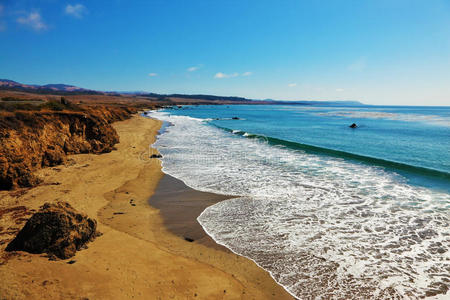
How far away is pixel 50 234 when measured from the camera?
19.0ft

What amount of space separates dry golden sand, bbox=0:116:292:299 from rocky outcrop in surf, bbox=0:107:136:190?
125 centimetres

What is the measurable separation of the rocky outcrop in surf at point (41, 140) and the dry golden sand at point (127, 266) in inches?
49.3

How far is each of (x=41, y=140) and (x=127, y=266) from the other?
1176 centimetres

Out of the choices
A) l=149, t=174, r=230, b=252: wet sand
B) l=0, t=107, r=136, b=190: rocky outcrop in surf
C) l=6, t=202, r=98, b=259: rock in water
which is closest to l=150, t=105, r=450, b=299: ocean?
l=149, t=174, r=230, b=252: wet sand

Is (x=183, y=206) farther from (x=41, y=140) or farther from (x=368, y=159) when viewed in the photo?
(x=368, y=159)

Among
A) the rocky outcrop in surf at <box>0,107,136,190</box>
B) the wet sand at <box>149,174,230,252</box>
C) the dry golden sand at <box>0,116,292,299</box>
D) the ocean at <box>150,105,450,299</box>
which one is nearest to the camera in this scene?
the dry golden sand at <box>0,116,292,299</box>

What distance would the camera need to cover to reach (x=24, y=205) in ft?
27.9

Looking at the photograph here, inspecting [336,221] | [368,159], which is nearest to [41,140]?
[336,221]

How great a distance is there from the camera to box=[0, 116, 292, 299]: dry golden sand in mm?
4871

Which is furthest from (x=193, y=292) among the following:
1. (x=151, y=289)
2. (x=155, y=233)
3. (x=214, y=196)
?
(x=214, y=196)

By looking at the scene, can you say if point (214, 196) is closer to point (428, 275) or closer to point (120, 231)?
point (120, 231)

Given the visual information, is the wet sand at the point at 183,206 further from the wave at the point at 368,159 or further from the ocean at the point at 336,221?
the wave at the point at 368,159

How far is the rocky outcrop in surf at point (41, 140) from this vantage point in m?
10.3

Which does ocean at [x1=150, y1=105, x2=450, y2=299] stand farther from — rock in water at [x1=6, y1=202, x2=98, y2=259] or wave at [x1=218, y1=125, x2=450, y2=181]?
rock in water at [x1=6, y1=202, x2=98, y2=259]
